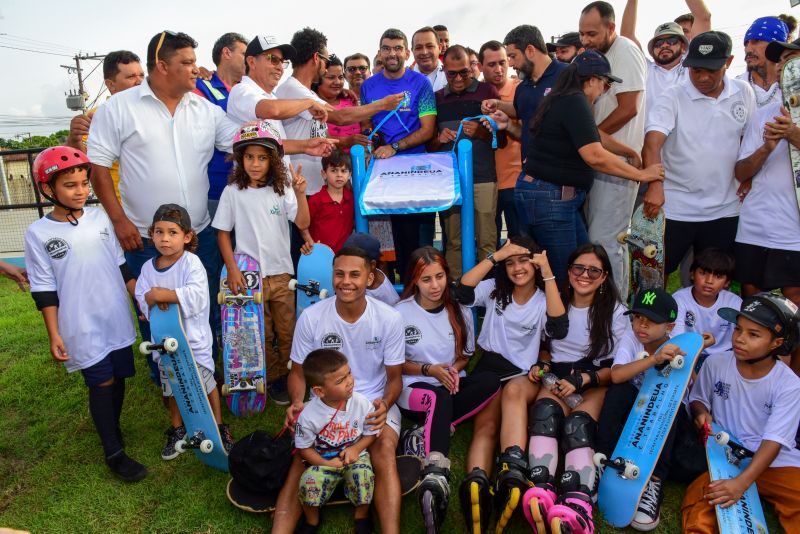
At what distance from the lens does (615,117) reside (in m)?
4.05

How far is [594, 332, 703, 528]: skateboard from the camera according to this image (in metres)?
2.60

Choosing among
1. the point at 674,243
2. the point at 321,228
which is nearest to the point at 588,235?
the point at 674,243

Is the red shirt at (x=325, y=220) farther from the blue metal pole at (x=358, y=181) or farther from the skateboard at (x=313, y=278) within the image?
the skateboard at (x=313, y=278)

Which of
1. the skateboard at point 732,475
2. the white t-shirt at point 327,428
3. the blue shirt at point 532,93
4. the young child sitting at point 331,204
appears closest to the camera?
the skateboard at point 732,475

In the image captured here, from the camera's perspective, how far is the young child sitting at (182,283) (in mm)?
3230

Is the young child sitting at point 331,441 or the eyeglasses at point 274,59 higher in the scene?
the eyeglasses at point 274,59

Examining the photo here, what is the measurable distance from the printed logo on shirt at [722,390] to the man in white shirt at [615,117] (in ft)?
5.03

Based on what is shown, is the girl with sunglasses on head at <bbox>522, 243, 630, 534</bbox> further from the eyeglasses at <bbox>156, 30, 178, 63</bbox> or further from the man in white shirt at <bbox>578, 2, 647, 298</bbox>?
the eyeglasses at <bbox>156, 30, 178, 63</bbox>

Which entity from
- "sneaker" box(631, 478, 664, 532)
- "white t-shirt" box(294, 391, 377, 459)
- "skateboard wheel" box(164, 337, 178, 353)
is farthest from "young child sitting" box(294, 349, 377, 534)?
"sneaker" box(631, 478, 664, 532)

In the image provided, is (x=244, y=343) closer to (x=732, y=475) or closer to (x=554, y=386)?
(x=554, y=386)

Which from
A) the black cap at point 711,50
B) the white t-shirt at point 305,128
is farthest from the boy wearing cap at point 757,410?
the white t-shirt at point 305,128

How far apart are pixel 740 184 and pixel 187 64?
3.64m

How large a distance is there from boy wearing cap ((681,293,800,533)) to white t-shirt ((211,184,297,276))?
2.73 m

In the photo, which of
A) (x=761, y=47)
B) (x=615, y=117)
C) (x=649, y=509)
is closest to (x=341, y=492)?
(x=649, y=509)
